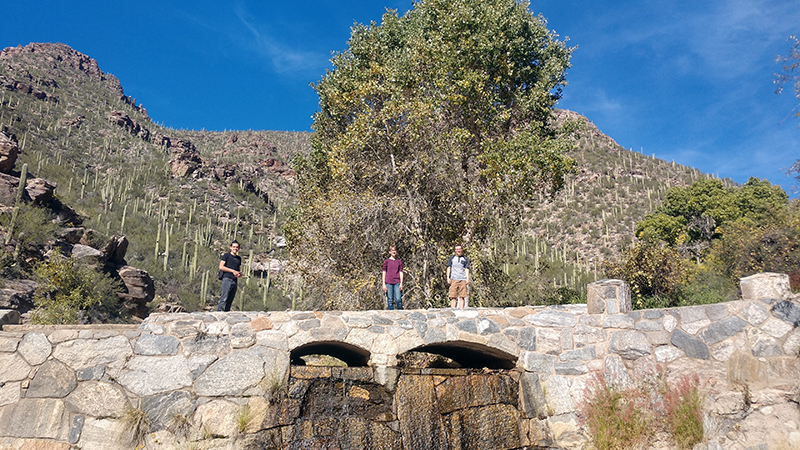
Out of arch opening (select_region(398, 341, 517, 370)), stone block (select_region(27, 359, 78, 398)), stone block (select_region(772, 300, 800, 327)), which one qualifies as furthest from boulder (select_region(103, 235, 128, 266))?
stone block (select_region(772, 300, 800, 327))

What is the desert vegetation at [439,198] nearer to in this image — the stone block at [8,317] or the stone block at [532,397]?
the stone block at [532,397]

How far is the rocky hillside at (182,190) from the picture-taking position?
107 ft

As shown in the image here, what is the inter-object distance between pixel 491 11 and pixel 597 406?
1106 cm

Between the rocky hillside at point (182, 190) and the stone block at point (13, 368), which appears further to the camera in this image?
the rocky hillside at point (182, 190)

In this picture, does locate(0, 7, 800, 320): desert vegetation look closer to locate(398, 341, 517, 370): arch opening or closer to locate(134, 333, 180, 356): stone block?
locate(398, 341, 517, 370): arch opening

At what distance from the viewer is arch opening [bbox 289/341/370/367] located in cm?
845

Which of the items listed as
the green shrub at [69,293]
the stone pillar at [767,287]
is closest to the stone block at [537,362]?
the stone pillar at [767,287]

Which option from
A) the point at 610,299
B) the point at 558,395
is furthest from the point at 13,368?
the point at 610,299

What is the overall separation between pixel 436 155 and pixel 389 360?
22.4 feet

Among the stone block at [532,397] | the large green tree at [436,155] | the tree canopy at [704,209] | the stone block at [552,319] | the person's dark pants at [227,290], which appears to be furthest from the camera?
the tree canopy at [704,209]

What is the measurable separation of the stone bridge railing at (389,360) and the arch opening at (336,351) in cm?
17

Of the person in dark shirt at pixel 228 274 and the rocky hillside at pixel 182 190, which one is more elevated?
the rocky hillside at pixel 182 190

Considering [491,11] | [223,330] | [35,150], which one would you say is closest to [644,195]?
[491,11]

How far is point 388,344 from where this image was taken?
845 centimetres
